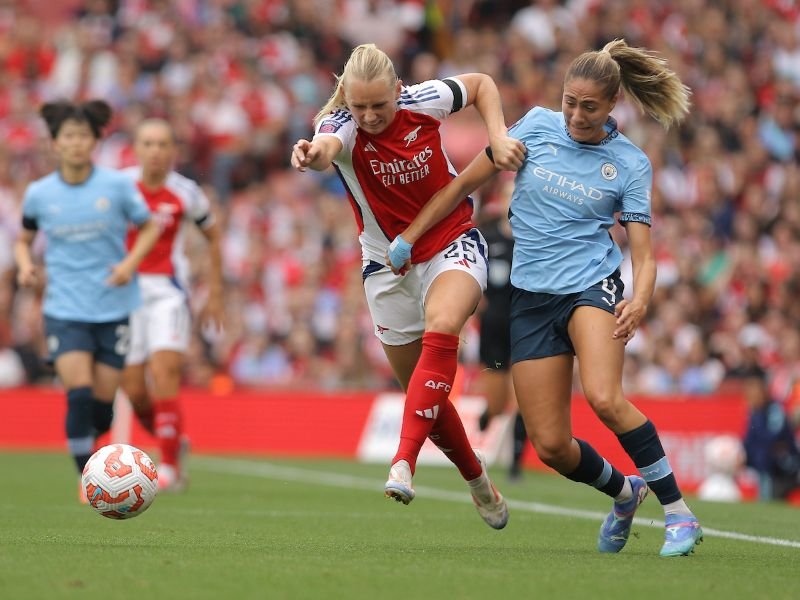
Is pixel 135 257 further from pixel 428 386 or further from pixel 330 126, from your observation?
pixel 428 386

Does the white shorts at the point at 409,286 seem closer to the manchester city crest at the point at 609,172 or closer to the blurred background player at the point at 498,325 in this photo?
the manchester city crest at the point at 609,172

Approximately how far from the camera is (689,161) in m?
19.6

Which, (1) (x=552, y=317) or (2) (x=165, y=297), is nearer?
(1) (x=552, y=317)

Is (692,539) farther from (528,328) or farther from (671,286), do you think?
(671,286)

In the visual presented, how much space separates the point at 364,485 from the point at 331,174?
8.66 metres

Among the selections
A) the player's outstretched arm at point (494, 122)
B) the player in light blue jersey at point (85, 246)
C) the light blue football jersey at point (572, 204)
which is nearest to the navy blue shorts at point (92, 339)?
the player in light blue jersey at point (85, 246)

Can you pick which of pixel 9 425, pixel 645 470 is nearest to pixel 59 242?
pixel 645 470

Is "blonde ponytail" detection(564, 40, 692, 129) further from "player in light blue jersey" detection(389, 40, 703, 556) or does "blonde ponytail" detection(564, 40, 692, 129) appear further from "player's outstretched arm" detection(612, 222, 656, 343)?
"player's outstretched arm" detection(612, 222, 656, 343)

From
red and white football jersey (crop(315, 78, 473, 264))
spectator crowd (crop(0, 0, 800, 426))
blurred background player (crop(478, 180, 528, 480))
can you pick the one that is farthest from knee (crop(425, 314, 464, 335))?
spectator crowd (crop(0, 0, 800, 426))

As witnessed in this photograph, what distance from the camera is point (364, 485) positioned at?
12.7m

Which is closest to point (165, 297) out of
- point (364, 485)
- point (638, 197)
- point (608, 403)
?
point (364, 485)

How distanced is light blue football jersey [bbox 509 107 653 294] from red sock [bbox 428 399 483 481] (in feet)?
2.59

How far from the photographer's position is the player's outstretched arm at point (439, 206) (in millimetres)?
6988

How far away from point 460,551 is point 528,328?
1.09 metres
